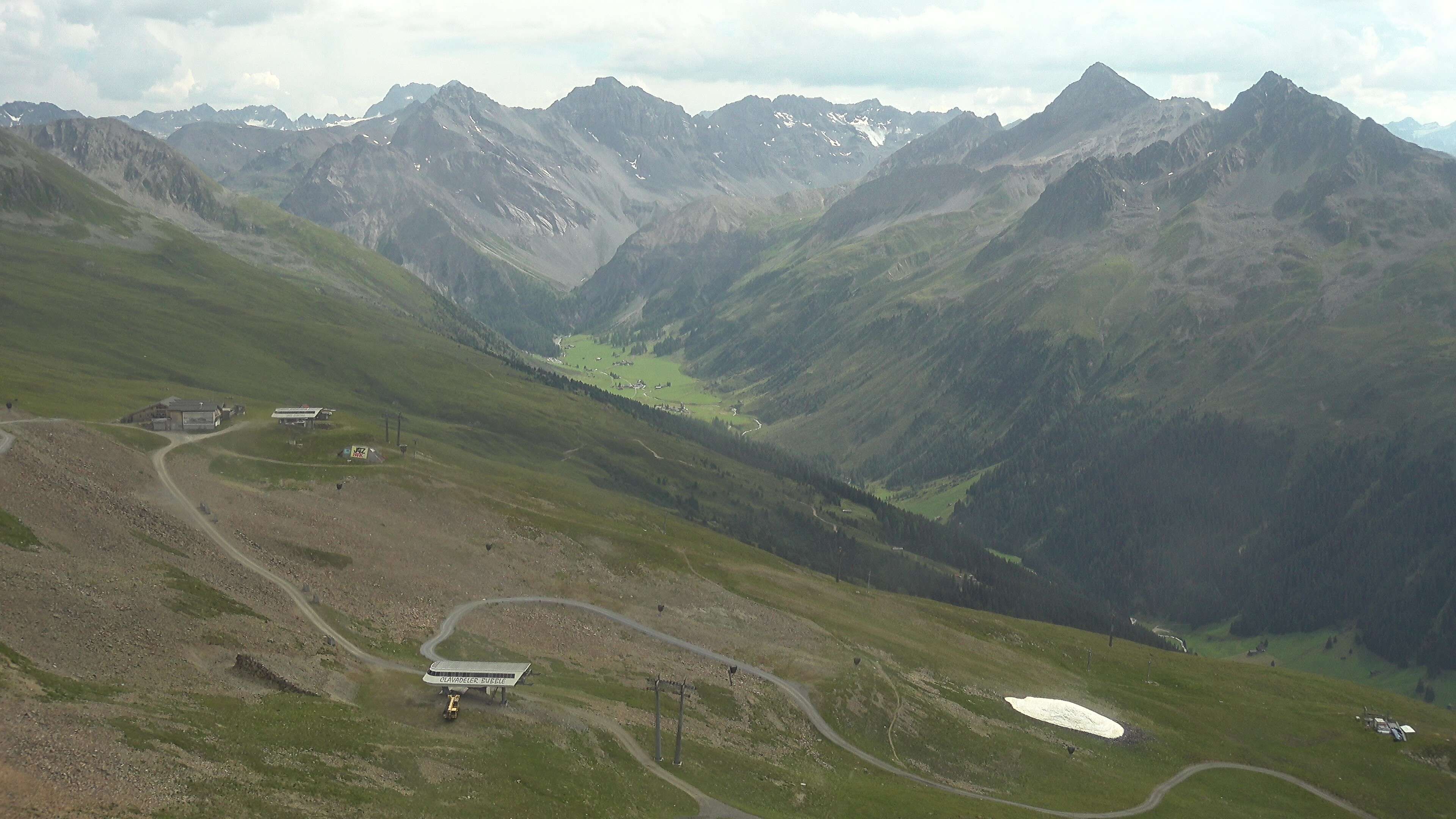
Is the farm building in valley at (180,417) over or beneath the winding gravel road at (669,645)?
over

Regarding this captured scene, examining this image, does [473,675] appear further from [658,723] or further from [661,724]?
[661,724]

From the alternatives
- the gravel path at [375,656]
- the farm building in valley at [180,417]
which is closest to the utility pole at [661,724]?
the gravel path at [375,656]

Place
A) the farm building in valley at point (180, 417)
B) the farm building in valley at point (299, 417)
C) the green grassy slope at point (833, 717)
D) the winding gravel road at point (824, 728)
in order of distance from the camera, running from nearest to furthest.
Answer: the green grassy slope at point (833, 717) → the winding gravel road at point (824, 728) → the farm building in valley at point (180, 417) → the farm building in valley at point (299, 417)

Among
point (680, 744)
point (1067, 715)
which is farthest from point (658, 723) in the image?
point (1067, 715)

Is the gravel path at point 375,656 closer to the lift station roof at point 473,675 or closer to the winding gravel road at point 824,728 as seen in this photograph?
the lift station roof at point 473,675

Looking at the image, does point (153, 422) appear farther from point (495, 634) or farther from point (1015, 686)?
point (1015, 686)

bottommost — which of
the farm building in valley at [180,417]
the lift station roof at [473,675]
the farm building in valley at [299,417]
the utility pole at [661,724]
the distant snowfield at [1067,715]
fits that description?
the distant snowfield at [1067,715]

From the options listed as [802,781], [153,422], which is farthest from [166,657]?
[153,422]

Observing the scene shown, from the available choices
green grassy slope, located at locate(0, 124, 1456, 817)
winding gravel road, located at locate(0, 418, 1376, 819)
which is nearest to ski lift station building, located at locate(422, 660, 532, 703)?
green grassy slope, located at locate(0, 124, 1456, 817)

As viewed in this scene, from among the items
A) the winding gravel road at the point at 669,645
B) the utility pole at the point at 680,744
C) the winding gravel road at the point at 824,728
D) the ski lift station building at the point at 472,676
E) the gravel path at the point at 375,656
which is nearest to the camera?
the gravel path at the point at 375,656
